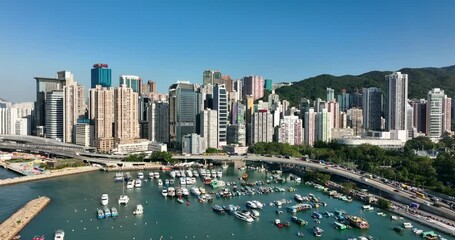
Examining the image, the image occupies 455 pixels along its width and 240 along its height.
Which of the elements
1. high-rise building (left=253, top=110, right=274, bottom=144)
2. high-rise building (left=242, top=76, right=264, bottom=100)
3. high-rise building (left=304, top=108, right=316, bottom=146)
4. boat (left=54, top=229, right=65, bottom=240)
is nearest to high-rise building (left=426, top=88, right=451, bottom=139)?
high-rise building (left=304, top=108, right=316, bottom=146)

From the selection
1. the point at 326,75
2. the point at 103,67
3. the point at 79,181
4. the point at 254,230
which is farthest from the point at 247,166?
the point at 326,75

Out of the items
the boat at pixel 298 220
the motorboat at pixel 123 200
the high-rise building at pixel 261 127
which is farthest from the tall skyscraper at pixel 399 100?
the motorboat at pixel 123 200

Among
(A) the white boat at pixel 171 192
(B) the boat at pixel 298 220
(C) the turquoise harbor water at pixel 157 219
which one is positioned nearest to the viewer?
(C) the turquoise harbor water at pixel 157 219

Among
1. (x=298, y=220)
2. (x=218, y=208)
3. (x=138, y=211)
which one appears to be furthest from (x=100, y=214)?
(x=298, y=220)

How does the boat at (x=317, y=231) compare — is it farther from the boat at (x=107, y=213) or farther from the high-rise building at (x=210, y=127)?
the high-rise building at (x=210, y=127)

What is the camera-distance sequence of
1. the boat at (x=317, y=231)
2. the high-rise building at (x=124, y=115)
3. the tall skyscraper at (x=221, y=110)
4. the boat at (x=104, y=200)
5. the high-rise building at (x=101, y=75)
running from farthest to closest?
the high-rise building at (x=101, y=75)
the high-rise building at (x=124, y=115)
the tall skyscraper at (x=221, y=110)
the boat at (x=104, y=200)
the boat at (x=317, y=231)

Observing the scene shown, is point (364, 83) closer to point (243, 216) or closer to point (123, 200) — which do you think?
point (243, 216)

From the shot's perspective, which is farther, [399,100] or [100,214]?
[399,100]
